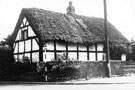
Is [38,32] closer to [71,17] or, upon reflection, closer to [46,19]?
[46,19]

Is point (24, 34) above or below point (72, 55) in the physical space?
above

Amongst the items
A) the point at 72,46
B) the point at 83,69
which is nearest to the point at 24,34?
the point at 72,46

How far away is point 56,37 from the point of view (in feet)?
97.1

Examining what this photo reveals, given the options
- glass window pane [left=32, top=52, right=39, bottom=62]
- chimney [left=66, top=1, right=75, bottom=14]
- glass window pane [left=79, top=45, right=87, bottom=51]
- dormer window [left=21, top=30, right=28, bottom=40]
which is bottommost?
glass window pane [left=32, top=52, right=39, bottom=62]

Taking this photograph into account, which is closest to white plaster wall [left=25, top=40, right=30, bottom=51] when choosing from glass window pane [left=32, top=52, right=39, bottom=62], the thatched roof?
glass window pane [left=32, top=52, right=39, bottom=62]

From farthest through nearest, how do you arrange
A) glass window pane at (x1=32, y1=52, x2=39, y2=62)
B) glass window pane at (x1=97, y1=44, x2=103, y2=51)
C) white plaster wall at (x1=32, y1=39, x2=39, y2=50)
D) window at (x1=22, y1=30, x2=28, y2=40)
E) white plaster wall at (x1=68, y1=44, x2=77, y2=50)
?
glass window pane at (x1=97, y1=44, x2=103, y2=51), window at (x1=22, y1=30, x2=28, y2=40), white plaster wall at (x1=68, y1=44, x2=77, y2=50), white plaster wall at (x1=32, y1=39, x2=39, y2=50), glass window pane at (x1=32, y1=52, x2=39, y2=62)

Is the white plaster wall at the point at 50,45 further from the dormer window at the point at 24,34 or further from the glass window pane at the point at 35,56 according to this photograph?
the dormer window at the point at 24,34

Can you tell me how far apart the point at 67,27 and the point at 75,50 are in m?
2.96

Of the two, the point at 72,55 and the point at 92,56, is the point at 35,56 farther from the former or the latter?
the point at 92,56

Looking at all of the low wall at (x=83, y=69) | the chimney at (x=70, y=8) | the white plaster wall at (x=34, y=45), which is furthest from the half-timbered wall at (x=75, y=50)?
the chimney at (x=70, y=8)

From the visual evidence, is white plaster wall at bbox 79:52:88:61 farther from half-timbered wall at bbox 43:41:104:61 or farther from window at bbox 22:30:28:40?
window at bbox 22:30:28:40

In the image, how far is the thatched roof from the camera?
1179 inches

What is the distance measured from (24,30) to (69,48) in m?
5.81

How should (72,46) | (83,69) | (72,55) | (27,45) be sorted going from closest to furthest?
(83,69) → (72,55) → (72,46) → (27,45)
